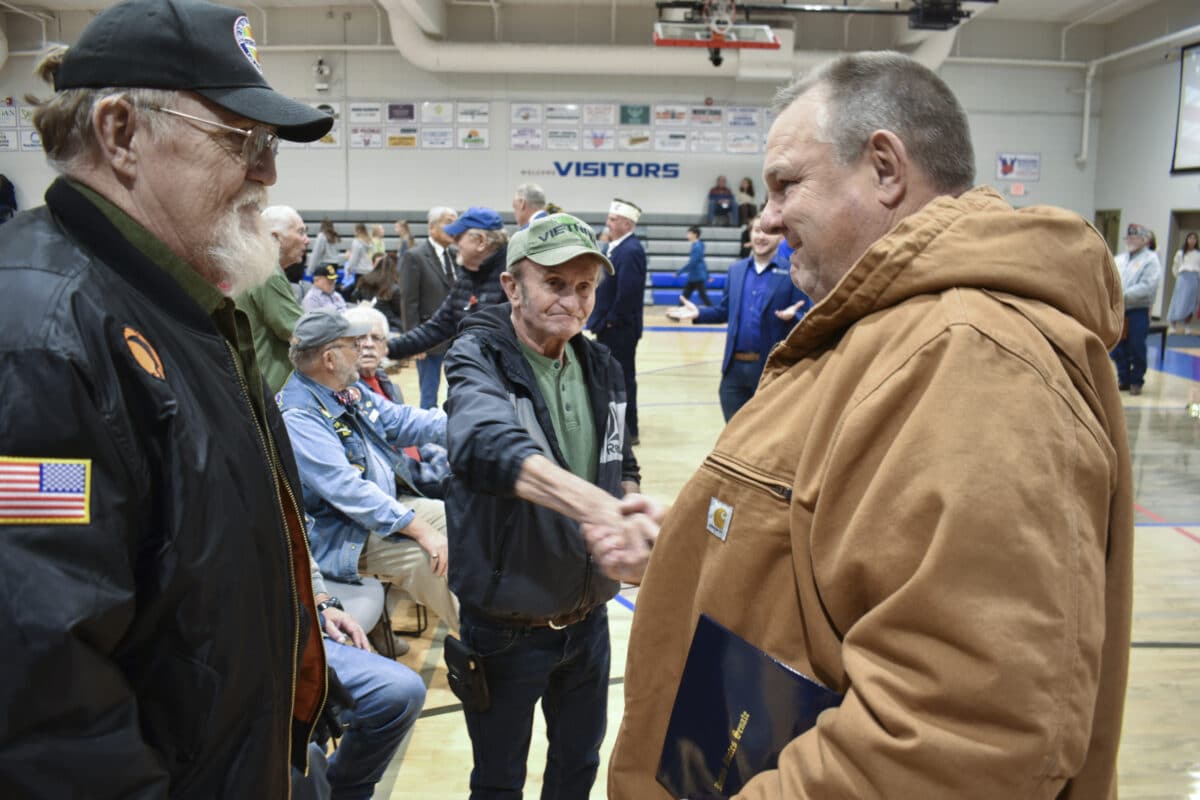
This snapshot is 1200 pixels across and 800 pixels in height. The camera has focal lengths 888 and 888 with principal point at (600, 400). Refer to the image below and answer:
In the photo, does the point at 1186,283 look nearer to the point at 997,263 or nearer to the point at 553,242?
the point at 553,242

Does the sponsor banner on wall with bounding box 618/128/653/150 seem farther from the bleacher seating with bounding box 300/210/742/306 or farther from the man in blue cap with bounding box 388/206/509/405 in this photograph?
the man in blue cap with bounding box 388/206/509/405

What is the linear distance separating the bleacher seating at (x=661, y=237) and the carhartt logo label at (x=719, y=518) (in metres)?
16.8

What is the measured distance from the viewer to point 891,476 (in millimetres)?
850

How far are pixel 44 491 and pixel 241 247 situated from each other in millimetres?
498

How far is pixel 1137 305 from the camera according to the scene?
9.72 meters

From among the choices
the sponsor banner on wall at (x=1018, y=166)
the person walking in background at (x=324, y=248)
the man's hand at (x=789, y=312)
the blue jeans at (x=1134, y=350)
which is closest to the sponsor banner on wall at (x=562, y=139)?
the person walking in background at (x=324, y=248)

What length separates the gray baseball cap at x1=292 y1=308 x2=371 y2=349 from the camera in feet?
10.8

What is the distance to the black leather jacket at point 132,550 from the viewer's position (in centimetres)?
98

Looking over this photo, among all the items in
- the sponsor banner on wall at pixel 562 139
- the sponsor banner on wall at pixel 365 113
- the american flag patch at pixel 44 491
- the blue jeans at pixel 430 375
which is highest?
the sponsor banner on wall at pixel 365 113

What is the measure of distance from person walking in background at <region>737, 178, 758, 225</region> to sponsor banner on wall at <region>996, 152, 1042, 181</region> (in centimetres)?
521

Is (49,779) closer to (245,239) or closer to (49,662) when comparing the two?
(49,662)

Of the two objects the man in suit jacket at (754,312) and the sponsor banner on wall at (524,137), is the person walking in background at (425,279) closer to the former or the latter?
the man in suit jacket at (754,312)

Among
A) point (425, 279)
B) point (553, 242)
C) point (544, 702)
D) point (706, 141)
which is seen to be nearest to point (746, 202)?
point (706, 141)

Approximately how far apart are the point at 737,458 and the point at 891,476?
0.73ft
